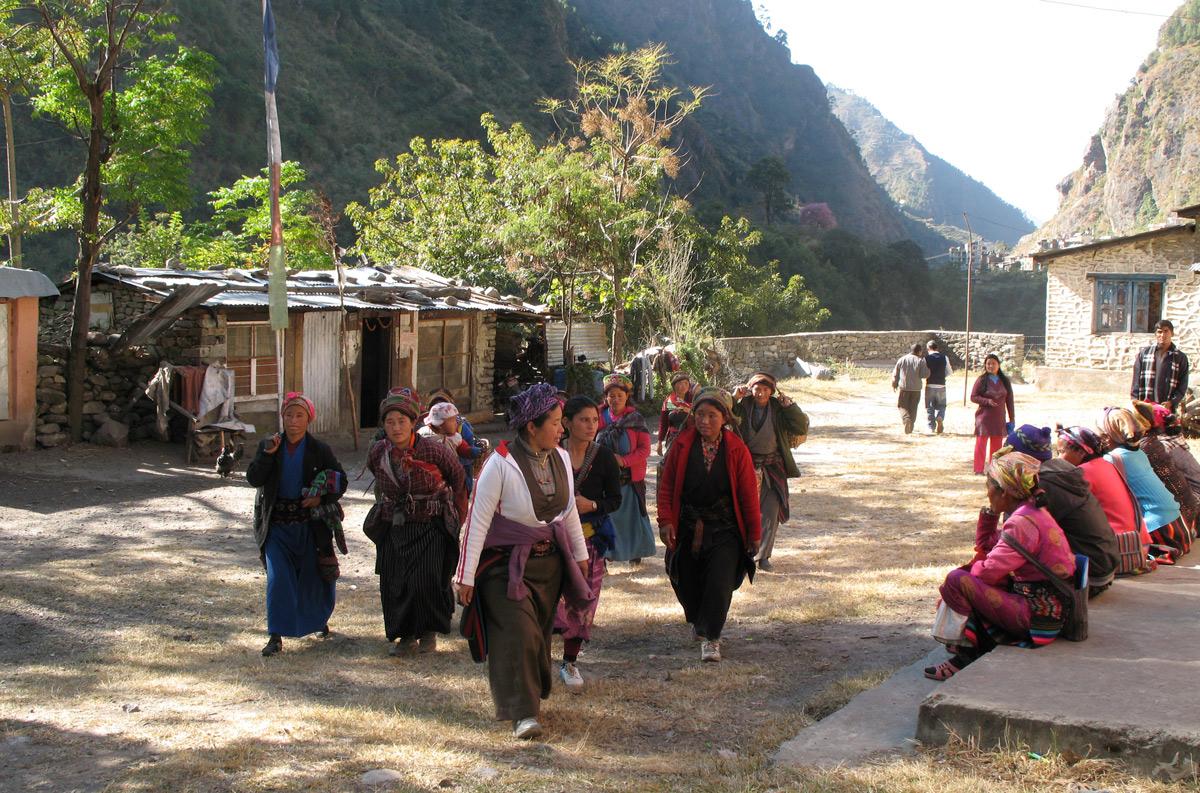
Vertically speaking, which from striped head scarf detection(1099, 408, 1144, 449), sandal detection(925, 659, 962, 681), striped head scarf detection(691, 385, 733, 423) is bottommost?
sandal detection(925, 659, 962, 681)

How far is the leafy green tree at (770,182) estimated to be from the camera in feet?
218

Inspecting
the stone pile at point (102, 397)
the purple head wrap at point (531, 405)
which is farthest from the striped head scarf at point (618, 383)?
the stone pile at point (102, 397)

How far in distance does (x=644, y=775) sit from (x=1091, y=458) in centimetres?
347

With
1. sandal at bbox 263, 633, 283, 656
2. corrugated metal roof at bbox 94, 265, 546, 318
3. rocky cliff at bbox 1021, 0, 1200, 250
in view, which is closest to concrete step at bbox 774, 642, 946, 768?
sandal at bbox 263, 633, 283, 656

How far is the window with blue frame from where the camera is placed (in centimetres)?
2402

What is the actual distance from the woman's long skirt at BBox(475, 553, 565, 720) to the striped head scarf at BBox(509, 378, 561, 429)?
1.97 feet

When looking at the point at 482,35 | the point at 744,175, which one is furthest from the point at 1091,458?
the point at 744,175

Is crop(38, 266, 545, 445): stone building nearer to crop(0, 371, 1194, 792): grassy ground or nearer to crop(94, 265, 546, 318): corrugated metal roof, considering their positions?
crop(94, 265, 546, 318): corrugated metal roof

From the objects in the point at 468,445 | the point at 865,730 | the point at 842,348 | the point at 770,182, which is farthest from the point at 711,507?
the point at 770,182

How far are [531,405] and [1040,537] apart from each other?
2248 mm

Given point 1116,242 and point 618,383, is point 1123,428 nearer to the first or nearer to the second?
point 618,383

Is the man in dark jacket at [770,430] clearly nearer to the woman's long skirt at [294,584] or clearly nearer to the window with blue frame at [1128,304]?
the woman's long skirt at [294,584]

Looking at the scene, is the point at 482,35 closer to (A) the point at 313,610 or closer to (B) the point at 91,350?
(B) the point at 91,350

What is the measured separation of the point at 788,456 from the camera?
7797 millimetres
